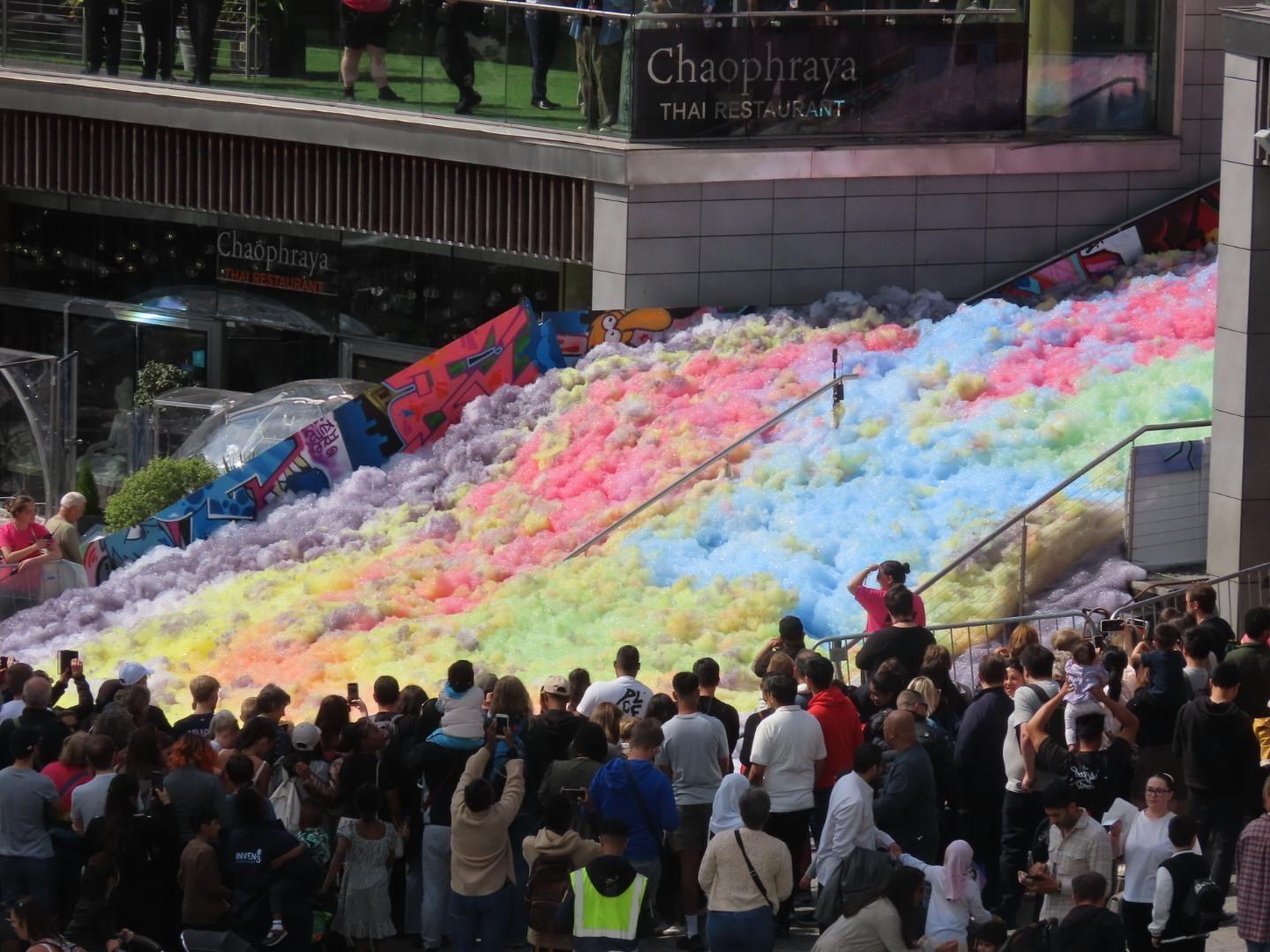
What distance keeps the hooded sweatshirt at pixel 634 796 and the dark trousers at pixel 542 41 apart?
38.3 feet

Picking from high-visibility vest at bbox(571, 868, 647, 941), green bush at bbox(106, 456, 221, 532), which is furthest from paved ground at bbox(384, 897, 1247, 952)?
green bush at bbox(106, 456, 221, 532)

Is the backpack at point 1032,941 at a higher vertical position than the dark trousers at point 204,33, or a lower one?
lower

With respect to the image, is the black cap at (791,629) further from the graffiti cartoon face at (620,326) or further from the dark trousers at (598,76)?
the dark trousers at (598,76)

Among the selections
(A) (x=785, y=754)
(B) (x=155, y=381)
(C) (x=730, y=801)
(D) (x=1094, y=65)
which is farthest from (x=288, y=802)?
(B) (x=155, y=381)

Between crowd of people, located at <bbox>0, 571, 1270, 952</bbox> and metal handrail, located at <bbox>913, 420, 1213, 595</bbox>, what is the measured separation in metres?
2.98

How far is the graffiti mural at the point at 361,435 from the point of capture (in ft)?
70.1

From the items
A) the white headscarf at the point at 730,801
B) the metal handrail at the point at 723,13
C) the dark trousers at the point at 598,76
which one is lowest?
the white headscarf at the point at 730,801

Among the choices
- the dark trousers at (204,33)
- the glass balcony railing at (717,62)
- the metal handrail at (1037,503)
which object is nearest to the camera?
the metal handrail at (1037,503)

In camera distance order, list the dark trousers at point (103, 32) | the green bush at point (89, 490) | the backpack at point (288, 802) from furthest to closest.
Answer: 1. the dark trousers at point (103, 32)
2. the green bush at point (89, 490)
3. the backpack at point (288, 802)

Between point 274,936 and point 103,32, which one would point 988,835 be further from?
point 103,32

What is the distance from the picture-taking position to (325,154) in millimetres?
24828

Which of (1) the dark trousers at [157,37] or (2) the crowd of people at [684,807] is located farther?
(1) the dark trousers at [157,37]

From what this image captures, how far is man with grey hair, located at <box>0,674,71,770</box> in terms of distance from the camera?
41.7ft

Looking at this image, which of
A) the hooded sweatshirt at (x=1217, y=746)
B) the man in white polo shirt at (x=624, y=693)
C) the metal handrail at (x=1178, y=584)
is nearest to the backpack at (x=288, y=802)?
the man in white polo shirt at (x=624, y=693)
